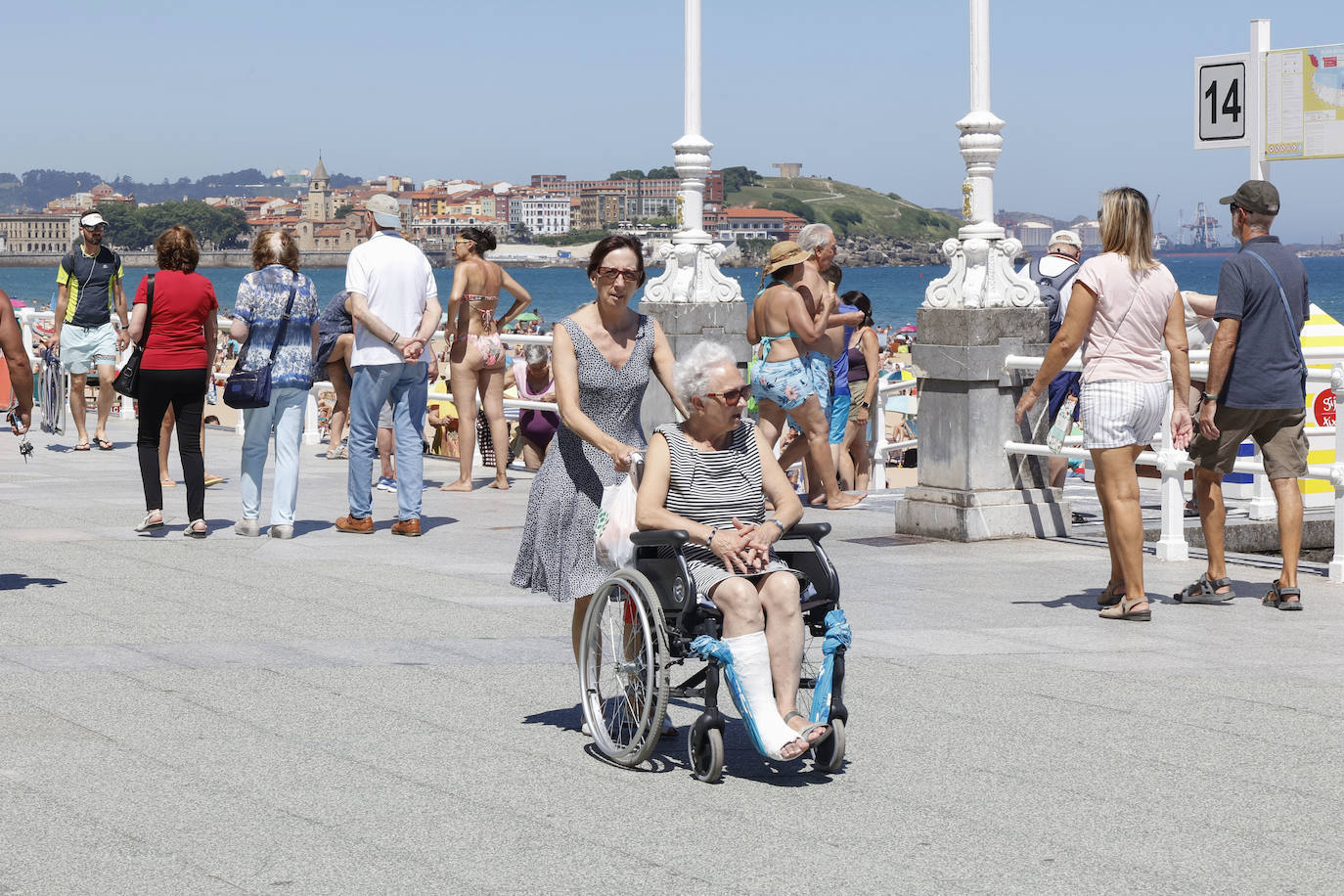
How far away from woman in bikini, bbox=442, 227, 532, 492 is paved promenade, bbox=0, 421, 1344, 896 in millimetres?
3582

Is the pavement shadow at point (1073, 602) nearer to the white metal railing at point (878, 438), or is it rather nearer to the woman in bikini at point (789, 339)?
the woman in bikini at point (789, 339)

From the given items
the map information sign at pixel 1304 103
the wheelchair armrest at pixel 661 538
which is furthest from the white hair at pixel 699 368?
the map information sign at pixel 1304 103

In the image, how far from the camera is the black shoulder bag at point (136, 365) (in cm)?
962

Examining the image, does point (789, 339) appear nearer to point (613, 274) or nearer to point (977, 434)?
point (977, 434)

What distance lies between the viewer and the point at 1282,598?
7664mm

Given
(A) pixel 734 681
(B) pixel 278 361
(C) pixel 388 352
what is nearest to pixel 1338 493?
(A) pixel 734 681

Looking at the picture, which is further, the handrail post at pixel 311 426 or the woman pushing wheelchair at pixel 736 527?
the handrail post at pixel 311 426

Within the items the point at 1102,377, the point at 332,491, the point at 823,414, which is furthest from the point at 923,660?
the point at 332,491

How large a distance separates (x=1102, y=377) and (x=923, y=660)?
167 cm

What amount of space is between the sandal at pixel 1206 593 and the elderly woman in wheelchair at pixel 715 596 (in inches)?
121

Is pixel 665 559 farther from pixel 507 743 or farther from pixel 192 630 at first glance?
pixel 192 630

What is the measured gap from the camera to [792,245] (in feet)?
34.6

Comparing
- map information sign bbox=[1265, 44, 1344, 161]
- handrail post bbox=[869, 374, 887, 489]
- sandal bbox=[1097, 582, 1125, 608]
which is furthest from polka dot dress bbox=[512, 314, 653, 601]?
handrail post bbox=[869, 374, 887, 489]

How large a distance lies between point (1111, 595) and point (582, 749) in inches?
126
